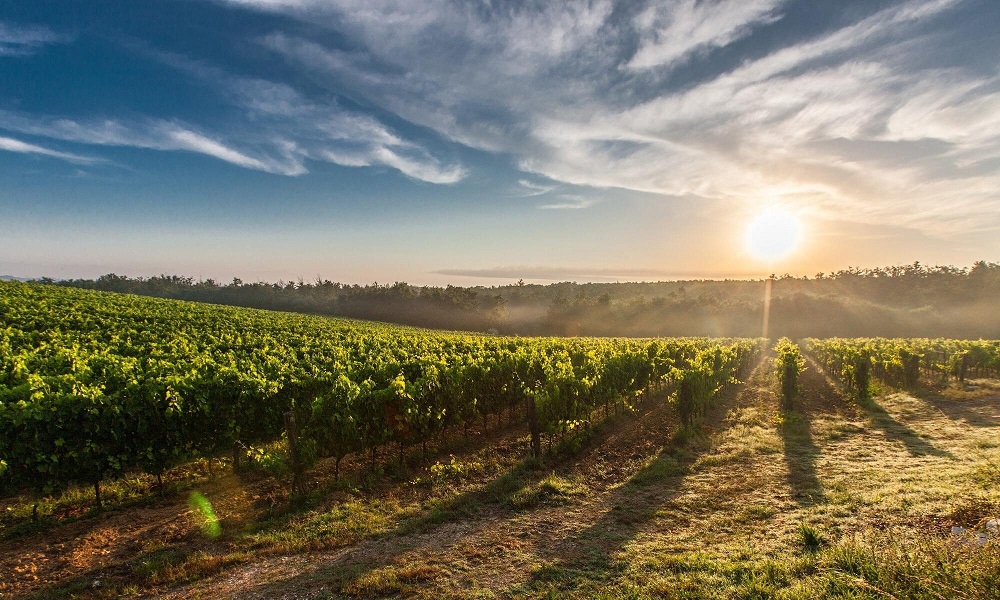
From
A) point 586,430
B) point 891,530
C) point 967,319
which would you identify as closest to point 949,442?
point 891,530

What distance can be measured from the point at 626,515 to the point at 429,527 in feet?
13.0

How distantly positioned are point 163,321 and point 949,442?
42.5m

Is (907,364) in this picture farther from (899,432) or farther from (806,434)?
(806,434)

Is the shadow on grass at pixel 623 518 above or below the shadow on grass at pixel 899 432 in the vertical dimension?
below

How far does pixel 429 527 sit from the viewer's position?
8.15 metres

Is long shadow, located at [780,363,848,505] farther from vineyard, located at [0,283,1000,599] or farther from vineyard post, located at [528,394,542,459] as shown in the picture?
vineyard post, located at [528,394,542,459]

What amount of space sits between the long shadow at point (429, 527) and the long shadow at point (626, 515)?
184cm

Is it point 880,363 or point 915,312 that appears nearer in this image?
point 880,363

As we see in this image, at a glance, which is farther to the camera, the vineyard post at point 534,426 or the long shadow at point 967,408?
the long shadow at point 967,408

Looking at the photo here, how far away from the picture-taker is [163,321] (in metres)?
30.9

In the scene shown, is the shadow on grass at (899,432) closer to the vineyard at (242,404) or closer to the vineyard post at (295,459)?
the vineyard at (242,404)

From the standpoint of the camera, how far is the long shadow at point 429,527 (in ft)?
20.2

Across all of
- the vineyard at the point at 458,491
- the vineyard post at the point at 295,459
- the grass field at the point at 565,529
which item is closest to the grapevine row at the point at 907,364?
the vineyard at the point at 458,491

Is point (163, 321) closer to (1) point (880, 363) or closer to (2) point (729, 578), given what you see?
(2) point (729, 578)
